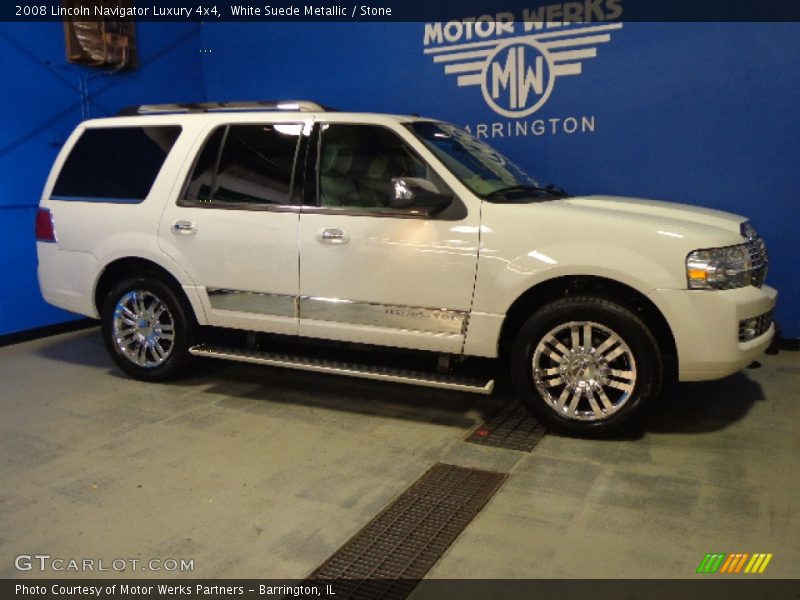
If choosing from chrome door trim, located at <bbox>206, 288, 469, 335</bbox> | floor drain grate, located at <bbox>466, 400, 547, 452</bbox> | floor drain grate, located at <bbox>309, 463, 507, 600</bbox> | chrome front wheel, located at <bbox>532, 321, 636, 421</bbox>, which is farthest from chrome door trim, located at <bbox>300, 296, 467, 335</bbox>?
floor drain grate, located at <bbox>309, 463, 507, 600</bbox>

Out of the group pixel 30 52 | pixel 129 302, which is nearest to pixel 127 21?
pixel 30 52

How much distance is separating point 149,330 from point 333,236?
5.75 ft

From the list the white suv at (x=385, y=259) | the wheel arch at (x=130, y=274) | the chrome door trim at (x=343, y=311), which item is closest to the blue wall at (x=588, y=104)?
the white suv at (x=385, y=259)

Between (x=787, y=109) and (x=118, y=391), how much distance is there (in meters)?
5.57

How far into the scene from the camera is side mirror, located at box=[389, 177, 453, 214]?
4027mm

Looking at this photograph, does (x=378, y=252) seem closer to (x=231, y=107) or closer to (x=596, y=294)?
(x=596, y=294)

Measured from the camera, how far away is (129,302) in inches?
202

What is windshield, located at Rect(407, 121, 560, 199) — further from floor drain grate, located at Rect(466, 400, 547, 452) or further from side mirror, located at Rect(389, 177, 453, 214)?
floor drain grate, located at Rect(466, 400, 547, 452)

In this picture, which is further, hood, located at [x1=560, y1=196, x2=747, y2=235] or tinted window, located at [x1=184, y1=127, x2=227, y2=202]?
tinted window, located at [x1=184, y1=127, x2=227, y2=202]

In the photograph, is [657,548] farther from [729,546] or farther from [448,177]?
[448,177]

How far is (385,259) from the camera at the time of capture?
4.23 meters

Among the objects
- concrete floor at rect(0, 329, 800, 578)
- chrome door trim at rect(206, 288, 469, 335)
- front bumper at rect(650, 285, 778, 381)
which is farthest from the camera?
chrome door trim at rect(206, 288, 469, 335)

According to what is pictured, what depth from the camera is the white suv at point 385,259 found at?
385cm

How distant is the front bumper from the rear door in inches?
90.5
